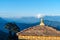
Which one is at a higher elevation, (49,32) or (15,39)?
(49,32)

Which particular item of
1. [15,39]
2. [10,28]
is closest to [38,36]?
[15,39]

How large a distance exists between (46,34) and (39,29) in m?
1.54

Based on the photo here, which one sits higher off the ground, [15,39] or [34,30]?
[34,30]

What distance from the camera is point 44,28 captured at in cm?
3259

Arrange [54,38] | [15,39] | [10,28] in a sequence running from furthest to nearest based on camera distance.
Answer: [10,28] < [15,39] < [54,38]

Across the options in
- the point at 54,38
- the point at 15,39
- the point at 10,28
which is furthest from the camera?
the point at 10,28

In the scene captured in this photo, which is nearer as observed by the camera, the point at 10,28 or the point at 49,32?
the point at 49,32

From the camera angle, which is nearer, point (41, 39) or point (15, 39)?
point (41, 39)

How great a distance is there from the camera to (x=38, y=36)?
102 feet

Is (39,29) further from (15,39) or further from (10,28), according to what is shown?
(10,28)

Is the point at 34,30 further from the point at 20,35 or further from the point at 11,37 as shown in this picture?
the point at 11,37

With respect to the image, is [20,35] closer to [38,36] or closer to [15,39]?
[38,36]

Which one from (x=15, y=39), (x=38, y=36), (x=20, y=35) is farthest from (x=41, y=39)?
(x=15, y=39)

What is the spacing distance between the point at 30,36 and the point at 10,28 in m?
18.6
